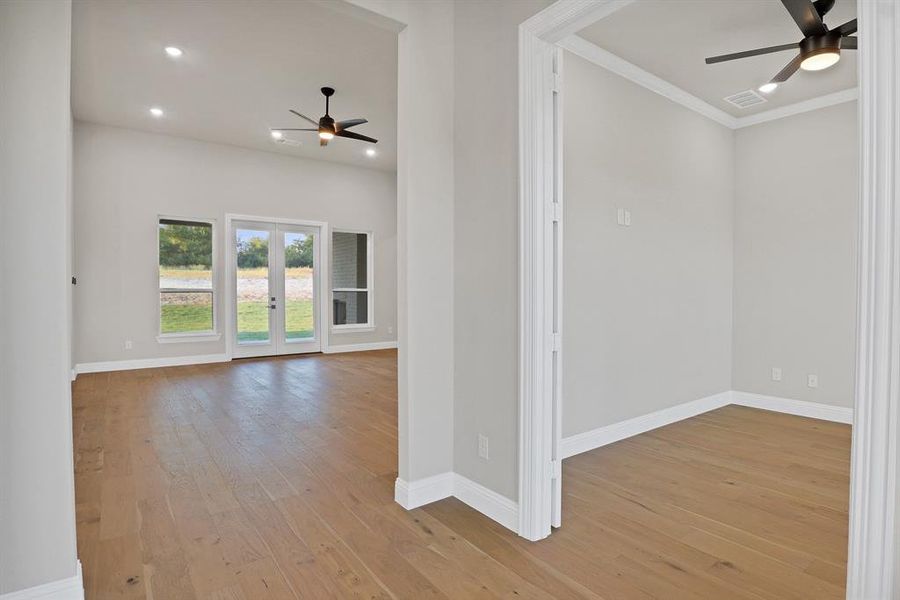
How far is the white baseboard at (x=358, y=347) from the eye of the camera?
8.52 m

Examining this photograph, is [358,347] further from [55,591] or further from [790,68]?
[790,68]

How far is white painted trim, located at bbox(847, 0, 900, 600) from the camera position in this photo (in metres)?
1.15

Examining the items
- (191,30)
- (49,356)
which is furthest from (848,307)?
(191,30)

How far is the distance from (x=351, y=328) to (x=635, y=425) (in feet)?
19.6

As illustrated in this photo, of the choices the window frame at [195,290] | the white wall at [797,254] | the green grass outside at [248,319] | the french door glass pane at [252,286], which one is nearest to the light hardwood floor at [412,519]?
the white wall at [797,254]

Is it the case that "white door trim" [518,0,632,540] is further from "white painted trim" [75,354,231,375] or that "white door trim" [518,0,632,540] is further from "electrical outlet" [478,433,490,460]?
"white painted trim" [75,354,231,375]

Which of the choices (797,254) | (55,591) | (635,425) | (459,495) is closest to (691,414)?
(635,425)

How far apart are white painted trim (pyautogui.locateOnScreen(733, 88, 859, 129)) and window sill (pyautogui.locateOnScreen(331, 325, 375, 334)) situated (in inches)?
255

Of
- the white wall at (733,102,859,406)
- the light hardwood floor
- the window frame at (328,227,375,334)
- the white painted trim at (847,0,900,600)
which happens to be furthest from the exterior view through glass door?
the white painted trim at (847,0,900,600)

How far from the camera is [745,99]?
441 cm

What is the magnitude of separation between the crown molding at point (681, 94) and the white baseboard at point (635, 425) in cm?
269

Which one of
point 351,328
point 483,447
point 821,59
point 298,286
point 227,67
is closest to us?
point 483,447

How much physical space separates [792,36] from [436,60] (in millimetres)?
2739

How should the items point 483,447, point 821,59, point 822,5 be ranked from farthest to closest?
point 821,59 → point 822,5 → point 483,447
